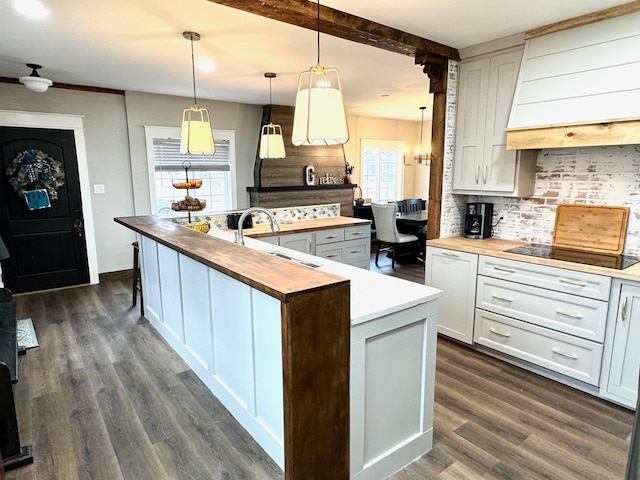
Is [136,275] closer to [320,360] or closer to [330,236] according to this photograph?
[330,236]

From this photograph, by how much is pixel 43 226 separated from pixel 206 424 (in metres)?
3.84

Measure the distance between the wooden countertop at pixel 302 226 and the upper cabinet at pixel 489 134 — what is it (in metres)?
1.62

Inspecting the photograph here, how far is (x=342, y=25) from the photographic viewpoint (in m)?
2.51

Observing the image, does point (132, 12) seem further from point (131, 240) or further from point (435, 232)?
point (131, 240)

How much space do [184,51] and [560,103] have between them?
294 cm

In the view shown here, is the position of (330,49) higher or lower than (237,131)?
higher

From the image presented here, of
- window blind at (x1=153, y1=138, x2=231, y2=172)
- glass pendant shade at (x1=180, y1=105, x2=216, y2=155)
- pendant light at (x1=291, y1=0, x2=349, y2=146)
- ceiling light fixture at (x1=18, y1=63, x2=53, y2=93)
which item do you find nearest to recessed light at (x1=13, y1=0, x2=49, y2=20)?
glass pendant shade at (x1=180, y1=105, x2=216, y2=155)

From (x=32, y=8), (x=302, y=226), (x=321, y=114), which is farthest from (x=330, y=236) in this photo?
(x=32, y=8)

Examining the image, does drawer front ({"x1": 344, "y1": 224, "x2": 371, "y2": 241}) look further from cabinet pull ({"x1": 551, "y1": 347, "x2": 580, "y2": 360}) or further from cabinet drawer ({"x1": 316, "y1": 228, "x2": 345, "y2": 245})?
cabinet pull ({"x1": 551, "y1": 347, "x2": 580, "y2": 360})

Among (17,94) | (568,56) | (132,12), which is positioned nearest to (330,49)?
(132,12)

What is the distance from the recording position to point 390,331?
1.74m

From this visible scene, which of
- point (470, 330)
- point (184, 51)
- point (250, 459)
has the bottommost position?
point (250, 459)

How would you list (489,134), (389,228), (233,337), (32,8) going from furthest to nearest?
(389,228)
(489,134)
(32,8)
(233,337)

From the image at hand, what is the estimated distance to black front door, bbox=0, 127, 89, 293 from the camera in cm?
443
